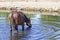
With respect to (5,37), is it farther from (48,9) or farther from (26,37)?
(48,9)

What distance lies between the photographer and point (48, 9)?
2945 cm

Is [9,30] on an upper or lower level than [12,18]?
lower

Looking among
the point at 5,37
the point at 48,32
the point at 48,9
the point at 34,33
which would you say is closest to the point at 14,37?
the point at 5,37

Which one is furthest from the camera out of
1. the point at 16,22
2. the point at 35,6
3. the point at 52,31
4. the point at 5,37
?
the point at 35,6

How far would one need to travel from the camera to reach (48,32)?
44.8ft

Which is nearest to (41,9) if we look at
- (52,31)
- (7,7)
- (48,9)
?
(48,9)

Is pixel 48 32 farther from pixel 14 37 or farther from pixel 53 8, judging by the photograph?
pixel 53 8

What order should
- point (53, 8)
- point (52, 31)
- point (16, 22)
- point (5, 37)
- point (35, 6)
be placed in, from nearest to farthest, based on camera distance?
point (5, 37)
point (16, 22)
point (52, 31)
point (53, 8)
point (35, 6)

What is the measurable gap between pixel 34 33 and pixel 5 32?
5.55ft

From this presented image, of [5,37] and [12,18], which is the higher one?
[12,18]

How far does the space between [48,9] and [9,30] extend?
1624 centimetres

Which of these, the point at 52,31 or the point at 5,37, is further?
the point at 52,31

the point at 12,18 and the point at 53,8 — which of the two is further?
the point at 53,8

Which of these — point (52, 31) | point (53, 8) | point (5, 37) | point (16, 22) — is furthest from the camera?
point (53, 8)
